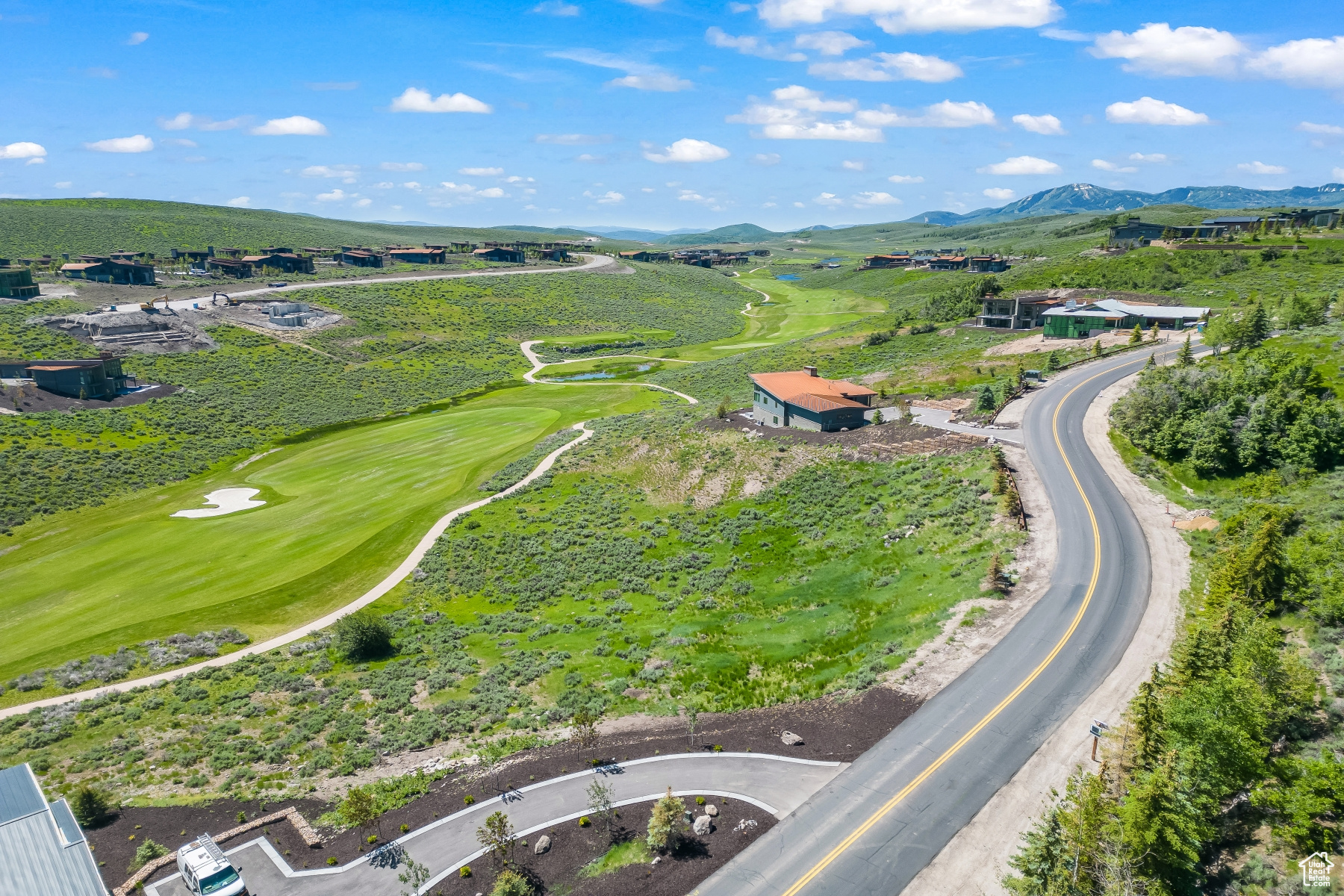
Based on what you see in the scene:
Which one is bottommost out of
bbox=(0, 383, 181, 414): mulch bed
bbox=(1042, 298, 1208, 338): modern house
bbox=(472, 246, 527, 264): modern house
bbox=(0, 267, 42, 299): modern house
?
bbox=(0, 383, 181, 414): mulch bed

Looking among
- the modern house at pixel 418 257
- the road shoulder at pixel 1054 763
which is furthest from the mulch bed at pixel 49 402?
the modern house at pixel 418 257

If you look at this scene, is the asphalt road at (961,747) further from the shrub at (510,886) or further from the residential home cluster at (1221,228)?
the residential home cluster at (1221,228)

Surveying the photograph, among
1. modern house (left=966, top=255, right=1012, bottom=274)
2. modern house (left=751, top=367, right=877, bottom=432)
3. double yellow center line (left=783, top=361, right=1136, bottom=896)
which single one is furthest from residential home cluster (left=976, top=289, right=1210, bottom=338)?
modern house (left=966, top=255, right=1012, bottom=274)

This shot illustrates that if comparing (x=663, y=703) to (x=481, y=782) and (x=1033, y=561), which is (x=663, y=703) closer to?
(x=481, y=782)

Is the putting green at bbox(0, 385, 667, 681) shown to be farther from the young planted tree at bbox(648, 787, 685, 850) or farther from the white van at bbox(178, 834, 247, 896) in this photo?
the young planted tree at bbox(648, 787, 685, 850)

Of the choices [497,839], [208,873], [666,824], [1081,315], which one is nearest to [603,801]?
[666,824]

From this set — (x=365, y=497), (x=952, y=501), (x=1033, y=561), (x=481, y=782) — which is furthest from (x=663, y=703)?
(x=365, y=497)
